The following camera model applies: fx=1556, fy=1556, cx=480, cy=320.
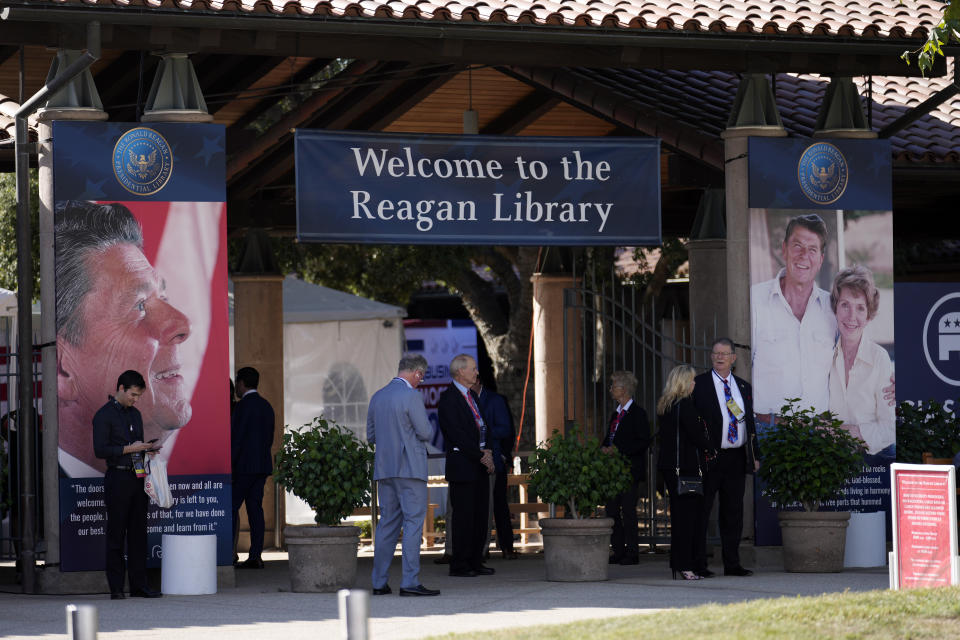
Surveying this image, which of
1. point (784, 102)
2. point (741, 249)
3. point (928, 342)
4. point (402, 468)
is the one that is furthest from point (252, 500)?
point (928, 342)

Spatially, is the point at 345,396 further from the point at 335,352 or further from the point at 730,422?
the point at 730,422

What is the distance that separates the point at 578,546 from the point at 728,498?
1229 millimetres

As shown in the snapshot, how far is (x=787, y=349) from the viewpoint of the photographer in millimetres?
12891

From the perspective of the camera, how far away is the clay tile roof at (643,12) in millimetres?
Answer: 11227

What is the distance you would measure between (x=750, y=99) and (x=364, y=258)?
1215 centimetres

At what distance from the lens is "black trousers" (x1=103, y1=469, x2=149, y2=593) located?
35.4 ft

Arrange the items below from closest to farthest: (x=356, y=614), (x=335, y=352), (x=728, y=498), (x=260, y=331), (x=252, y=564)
A: (x=356, y=614)
(x=728, y=498)
(x=252, y=564)
(x=260, y=331)
(x=335, y=352)

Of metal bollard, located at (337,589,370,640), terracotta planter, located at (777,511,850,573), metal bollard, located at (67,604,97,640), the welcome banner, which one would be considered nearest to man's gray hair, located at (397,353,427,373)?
the welcome banner

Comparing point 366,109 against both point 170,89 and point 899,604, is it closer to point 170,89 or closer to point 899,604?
point 170,89

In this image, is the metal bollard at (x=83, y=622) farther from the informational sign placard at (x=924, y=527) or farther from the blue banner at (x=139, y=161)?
the blue banner at (x=139, y=161)

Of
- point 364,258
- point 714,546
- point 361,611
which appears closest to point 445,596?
point 714,546

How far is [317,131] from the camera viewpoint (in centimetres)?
1205

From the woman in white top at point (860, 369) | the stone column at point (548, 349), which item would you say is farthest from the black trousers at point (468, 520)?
the stone column at point (548, 349)

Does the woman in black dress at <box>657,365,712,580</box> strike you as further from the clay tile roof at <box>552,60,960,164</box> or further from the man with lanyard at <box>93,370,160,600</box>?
the man with lanyard at <box>93,370,160,600</box>
